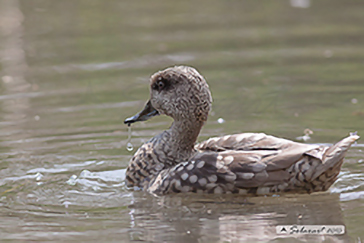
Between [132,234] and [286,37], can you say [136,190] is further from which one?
[286,37]

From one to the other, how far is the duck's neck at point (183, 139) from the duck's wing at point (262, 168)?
0.91 ft

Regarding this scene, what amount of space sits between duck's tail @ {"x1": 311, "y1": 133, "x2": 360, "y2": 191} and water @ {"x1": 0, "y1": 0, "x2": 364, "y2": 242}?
265mm

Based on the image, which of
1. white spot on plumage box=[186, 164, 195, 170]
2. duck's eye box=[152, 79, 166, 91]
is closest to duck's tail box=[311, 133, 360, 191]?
white spot on plumage box=[186, 164, 195, 170]

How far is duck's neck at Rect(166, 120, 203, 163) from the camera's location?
707cm

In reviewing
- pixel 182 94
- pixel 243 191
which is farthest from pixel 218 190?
pixel 182 94

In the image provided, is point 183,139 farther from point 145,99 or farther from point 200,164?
point 145,99

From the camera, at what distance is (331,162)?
6.41m

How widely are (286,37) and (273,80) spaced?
3.10 metres

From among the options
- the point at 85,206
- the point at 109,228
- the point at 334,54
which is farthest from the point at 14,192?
the point at 334,54

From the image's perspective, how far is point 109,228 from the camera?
6051 millimetres

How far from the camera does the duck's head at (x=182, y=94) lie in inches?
269

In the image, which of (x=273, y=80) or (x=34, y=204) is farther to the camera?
(x=273, y=80)

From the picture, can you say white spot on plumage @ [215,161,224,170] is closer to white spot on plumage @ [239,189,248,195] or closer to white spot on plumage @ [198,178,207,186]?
white spot on plumage @ [198,178,207,186]

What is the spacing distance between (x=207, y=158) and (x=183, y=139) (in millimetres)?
451
